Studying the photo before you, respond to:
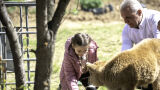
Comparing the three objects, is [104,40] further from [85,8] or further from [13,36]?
[13,36]

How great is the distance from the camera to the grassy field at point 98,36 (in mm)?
8516

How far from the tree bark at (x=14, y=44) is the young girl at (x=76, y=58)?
4.48 feet

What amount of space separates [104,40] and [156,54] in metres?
6.56

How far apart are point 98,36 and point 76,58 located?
6.26m

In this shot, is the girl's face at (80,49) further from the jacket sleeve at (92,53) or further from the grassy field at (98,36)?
the grassy field at (98,36)

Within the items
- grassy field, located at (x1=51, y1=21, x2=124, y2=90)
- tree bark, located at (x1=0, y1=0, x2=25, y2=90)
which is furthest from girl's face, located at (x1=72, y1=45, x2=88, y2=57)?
grassy field, located at (x1=51, y1=21, x2=124, y2=90)

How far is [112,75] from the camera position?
12.7 feet

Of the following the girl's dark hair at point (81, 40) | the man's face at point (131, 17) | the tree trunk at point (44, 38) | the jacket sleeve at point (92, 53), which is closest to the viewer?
the tree trunk at point (44, 38)

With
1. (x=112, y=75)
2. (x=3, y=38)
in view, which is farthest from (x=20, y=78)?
(x=3, y=38)

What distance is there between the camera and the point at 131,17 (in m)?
4.74

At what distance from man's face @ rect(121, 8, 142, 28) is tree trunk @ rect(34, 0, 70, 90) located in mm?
1870

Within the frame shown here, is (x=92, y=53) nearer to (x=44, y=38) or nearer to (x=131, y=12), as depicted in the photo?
(x=131, y=12)

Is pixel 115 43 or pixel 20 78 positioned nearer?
pixel 20 78

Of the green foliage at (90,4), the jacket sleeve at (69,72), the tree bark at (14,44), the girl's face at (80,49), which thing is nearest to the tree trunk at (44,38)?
the tree bark at (14,44)
